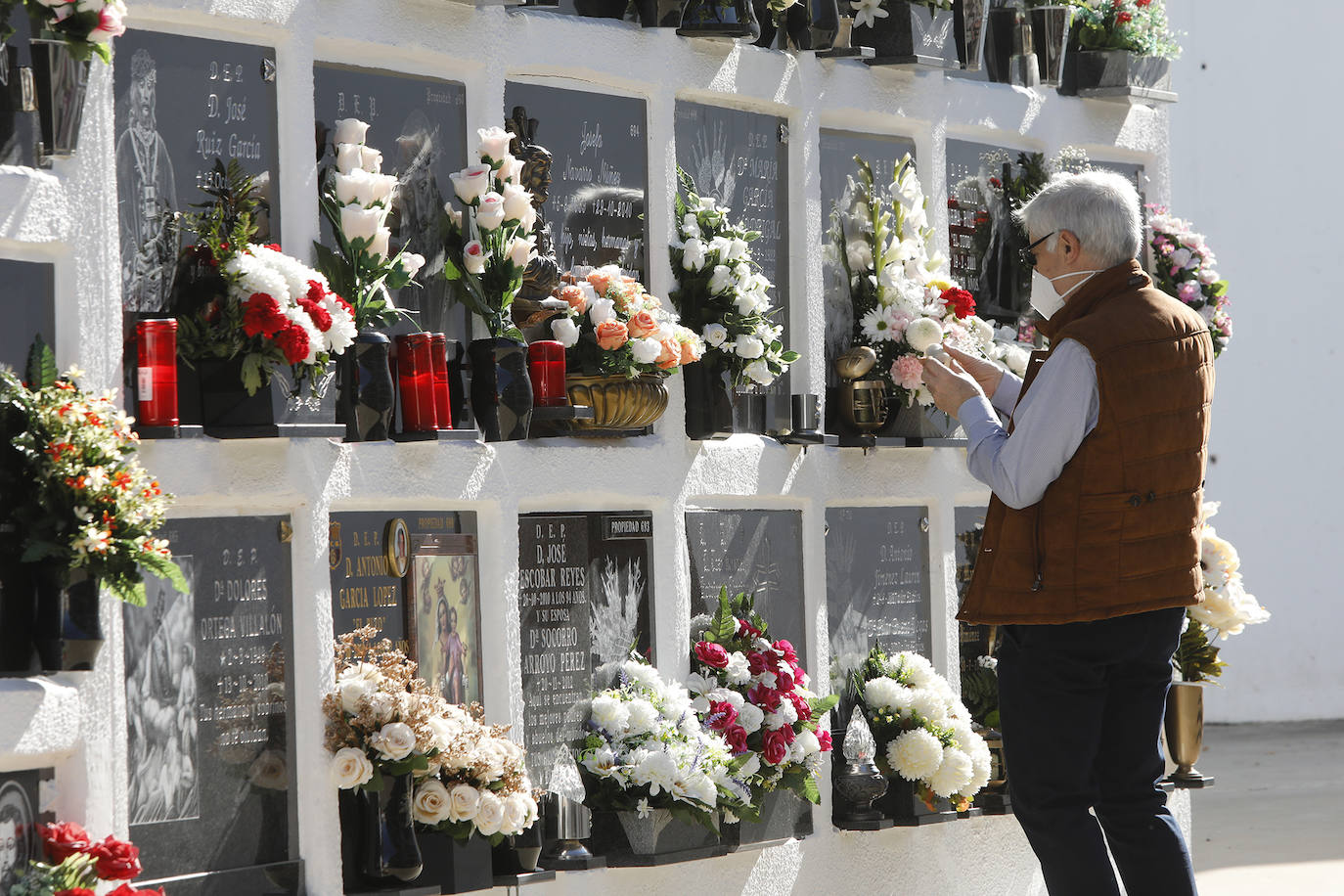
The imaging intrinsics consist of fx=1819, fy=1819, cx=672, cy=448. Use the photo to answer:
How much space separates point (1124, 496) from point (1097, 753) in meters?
0.54

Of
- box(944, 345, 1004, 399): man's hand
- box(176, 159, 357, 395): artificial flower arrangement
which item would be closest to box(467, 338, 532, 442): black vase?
box(176, 159, 357, 395): artificial flower arrangement

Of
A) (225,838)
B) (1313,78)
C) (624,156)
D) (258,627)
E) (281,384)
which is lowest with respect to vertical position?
(225,838)

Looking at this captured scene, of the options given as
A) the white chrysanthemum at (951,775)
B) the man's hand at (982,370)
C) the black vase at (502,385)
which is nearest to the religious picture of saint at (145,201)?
the black vase at (502,385)

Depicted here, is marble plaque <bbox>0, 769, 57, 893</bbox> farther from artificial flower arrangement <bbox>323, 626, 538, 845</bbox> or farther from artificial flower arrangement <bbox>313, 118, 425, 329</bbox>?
artificial flower arrangement <bbox>313, 118, 425, 329</bbox>

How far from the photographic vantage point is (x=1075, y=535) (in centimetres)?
373

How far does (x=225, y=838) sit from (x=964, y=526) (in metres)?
3.18

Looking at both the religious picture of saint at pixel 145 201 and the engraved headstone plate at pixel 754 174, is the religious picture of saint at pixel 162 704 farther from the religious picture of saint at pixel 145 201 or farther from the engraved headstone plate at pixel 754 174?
the engraved headstone plate at pixel 754 174

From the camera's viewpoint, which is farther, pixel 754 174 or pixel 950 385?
pixel 754 174

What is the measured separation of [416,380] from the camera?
444 centimetres

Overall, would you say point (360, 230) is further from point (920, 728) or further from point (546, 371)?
point (920, 728)

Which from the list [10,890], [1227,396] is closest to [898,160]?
[10,890]

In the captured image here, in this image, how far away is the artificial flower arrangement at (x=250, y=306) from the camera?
156 inches

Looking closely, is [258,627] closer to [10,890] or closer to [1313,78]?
[10,890]

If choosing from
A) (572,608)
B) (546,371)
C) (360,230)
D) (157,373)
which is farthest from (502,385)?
(157,373)
